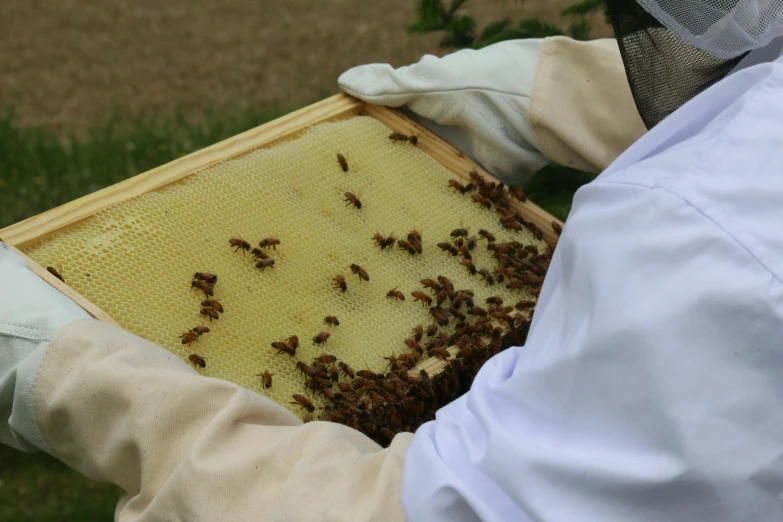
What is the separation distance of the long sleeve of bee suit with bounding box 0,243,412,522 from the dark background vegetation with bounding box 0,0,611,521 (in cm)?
237

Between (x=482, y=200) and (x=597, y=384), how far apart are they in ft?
6.32

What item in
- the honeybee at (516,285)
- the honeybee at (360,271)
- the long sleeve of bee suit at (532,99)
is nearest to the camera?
the honeybee at (360,271)

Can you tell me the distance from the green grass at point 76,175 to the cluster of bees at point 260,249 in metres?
1.49

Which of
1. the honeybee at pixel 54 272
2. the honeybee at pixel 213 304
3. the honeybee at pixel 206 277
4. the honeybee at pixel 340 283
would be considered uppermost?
the honeybee at pixel 54 272

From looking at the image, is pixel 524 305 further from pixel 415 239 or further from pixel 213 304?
pixel 213 304

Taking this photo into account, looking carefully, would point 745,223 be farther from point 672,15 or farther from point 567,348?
point 672,15

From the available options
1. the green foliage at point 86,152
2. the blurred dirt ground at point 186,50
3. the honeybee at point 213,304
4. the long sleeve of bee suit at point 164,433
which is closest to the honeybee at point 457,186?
the honeybee at point 213,304

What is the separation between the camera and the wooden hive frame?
101 inches

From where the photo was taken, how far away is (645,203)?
4.58ft

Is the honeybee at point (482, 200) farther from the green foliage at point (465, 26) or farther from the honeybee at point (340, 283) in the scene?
the green foliage at point (465, 26)

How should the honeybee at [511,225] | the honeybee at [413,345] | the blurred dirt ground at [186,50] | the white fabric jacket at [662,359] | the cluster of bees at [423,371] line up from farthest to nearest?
1. the blurred dirt ground at [186,50]
2. the honeybee at [511,225]
3. the honeybee at [413,345]
4. the cluster of bees at [423,371]
5. the white fabric jacket at [662,359]

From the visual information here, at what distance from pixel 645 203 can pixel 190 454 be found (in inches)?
47.8

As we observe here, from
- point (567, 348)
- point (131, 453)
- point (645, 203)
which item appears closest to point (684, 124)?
point (645, 203)

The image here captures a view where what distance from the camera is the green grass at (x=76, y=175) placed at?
11.5ft
